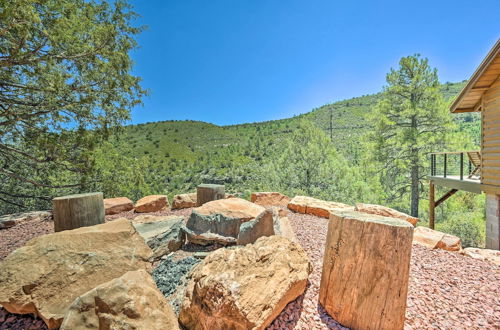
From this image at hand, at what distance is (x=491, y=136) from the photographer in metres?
7.14

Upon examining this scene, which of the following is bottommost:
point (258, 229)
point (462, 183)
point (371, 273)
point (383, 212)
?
point (383, 212)

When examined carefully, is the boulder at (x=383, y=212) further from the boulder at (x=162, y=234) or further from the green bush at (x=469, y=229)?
the green bush at (x=469, y=229)

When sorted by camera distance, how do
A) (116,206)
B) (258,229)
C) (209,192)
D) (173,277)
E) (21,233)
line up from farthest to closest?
(116,206)
(209,192)
(21,233)
(258,229)
(173,277)

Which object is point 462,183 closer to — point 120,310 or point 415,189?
point 415,189

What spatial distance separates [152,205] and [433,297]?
671 centimetres

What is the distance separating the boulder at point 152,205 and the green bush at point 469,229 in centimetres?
1312

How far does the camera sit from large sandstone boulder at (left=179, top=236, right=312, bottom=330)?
6.31ft

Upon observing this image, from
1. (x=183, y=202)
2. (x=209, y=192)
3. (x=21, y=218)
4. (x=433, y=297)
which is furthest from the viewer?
(x=183, y=202)

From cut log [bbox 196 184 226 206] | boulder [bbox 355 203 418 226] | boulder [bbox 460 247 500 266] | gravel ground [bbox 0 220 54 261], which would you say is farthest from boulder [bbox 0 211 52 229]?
boulder [bbox 460 247 500 266]

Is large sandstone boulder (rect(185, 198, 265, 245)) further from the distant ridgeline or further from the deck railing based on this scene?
the distant ridgeline

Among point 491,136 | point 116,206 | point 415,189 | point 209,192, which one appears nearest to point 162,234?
point 209,192

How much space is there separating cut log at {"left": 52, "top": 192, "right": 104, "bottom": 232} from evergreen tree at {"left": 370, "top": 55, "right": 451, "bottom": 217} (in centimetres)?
1322

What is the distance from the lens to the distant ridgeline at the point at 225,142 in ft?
70.6

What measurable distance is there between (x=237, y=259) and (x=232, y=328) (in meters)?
0.59
